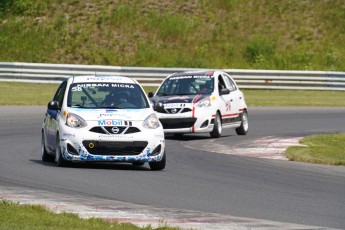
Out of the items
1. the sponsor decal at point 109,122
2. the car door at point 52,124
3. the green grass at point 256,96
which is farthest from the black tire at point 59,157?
the green grass at point 256,96

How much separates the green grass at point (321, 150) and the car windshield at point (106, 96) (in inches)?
121

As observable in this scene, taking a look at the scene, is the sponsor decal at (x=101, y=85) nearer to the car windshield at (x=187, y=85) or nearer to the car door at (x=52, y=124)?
the car door at (x=52, y=124)

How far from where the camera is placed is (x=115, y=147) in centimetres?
1642

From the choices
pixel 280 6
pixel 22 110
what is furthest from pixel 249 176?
pixel 280 6

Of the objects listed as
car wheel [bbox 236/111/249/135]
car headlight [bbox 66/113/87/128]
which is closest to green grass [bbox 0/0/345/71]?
car wheel [bbox 236/111/249/135]

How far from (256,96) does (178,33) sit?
29.3ft

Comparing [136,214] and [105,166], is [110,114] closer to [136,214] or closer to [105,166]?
[105,166]

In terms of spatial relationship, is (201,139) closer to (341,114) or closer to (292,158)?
(292,158)

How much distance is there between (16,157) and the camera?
1848 cm

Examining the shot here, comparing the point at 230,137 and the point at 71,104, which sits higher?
the point at 71,104

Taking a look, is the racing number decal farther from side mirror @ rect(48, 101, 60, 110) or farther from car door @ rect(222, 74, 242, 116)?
side mirror @ rect(48, 101, 60, 110)

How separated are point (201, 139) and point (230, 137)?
865 millimetres

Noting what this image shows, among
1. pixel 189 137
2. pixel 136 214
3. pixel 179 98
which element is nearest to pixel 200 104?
pixel 179 98

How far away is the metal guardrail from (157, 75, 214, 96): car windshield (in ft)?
47.8
